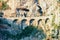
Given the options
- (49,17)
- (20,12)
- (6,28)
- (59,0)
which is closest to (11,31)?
(6,28)

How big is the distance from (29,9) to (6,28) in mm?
654

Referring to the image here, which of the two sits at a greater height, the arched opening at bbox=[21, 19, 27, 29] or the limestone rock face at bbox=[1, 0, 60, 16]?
the limestone rock face at bbox=[1, 0, 60, 16]

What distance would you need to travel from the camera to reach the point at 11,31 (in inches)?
181

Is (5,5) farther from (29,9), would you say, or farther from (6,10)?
(29,9)

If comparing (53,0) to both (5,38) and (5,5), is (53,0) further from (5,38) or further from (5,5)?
(5,38)

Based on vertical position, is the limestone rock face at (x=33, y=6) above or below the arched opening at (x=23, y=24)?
above

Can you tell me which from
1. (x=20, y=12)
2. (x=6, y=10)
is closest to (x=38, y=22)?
(x=20, y=12)

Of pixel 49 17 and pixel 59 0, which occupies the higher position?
pixel 59 0

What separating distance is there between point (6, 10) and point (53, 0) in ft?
3.47

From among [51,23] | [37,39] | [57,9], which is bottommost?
[37,39]

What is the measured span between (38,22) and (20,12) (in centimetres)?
45

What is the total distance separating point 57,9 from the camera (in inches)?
182

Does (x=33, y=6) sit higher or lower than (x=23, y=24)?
higher

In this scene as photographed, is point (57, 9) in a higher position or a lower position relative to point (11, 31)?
higher
